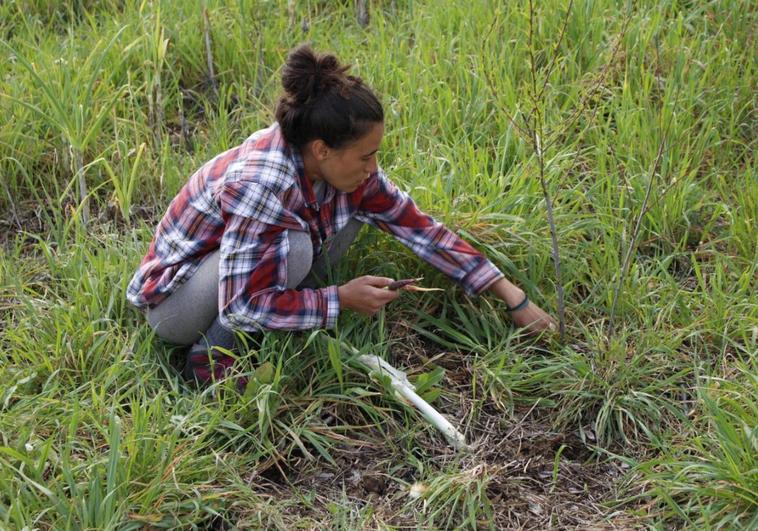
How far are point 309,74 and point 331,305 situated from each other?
1.92ft

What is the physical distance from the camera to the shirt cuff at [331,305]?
2.63 meters

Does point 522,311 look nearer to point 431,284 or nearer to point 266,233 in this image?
point 431,284

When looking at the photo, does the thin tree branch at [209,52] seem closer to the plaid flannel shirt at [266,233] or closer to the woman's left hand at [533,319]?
the plaid flannel shirt at [266,233]

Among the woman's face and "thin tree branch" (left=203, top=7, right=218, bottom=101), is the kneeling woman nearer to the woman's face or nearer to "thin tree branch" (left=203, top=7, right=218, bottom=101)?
the woman's face

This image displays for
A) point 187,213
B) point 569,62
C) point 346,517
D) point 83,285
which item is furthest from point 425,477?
point 569,62

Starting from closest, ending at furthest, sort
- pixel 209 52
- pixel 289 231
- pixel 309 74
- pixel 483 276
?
pixel 309 74 → pixel 289 231 → pixel 483 276 → pixel 209 52

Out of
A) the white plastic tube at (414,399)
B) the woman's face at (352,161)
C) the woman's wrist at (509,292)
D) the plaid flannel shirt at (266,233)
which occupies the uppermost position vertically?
the woman's face at (352,161)

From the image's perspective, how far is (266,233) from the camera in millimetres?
2521

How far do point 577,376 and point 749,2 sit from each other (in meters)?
1.87

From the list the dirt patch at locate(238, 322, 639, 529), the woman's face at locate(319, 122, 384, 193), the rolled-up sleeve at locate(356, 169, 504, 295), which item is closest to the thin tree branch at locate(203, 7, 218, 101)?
the rolled-up sleeve at locate(356, 169, 504, 295)

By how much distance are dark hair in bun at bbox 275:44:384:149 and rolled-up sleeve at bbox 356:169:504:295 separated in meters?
0.35

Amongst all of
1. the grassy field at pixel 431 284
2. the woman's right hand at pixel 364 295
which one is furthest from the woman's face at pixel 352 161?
the grassy field at pixel 431 284

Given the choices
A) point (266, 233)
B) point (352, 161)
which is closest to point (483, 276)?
point (352, 161)

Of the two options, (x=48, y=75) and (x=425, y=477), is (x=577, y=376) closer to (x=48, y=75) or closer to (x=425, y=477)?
(x=425, y=477)
